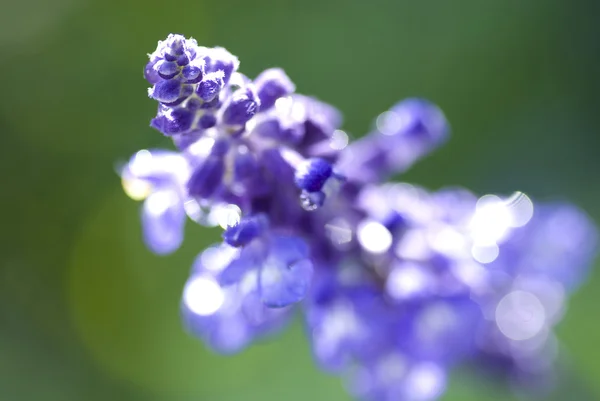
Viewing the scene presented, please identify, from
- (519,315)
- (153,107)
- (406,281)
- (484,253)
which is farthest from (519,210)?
(153,107)

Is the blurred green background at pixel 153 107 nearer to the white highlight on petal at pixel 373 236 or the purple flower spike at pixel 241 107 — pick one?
the white highlight on petal at pixel 373 236

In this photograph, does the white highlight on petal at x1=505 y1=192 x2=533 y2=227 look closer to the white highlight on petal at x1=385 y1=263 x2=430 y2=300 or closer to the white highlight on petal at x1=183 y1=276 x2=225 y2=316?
the white highlight on petal at x1=385 y1=263 x2=430 y2=300

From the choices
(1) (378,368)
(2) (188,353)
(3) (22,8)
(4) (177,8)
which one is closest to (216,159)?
(1) (378,368)

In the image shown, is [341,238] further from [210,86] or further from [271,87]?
[210,86]

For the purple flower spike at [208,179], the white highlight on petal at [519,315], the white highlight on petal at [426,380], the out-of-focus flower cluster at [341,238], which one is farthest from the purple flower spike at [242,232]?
the white highlight on petal at [519,315]

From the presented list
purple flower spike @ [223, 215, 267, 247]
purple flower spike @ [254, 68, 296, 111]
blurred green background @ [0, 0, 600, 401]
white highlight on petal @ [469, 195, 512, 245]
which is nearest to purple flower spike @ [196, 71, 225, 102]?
purple flower spike @ [254, 68, 296, 111]

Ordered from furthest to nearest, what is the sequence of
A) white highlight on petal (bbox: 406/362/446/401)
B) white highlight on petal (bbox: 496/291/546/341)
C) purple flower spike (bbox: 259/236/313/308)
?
white highlight on petal (bbox: 496/291/546/341), white highlight on petal (bbox: 406/362/446/401), purple flower spike (bbox: 259/236/313/308)

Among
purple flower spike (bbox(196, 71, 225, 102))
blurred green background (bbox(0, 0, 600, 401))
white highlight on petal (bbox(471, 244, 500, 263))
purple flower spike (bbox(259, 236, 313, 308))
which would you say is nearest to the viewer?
purple flower spike (bbox(196, 71, 225, 102))

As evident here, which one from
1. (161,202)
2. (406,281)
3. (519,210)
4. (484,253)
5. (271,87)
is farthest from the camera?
(519,210)
